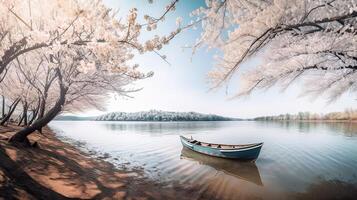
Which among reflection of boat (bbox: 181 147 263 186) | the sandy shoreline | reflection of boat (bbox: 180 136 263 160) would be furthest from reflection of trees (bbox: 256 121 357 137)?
the sandy shoreline

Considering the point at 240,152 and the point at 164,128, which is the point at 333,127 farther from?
the point at 240,152

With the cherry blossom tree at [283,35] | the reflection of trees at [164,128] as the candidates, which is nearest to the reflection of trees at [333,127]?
the reflection of trees at [164,128]

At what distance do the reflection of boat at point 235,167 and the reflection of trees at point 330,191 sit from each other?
2.22m

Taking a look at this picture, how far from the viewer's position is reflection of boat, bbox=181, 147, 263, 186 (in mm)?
11995

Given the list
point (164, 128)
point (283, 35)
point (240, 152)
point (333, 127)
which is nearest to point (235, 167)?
point (240, 152)

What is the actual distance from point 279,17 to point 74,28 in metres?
4.74

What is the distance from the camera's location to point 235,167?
1438 centimetres

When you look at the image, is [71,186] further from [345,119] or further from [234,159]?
[345,119]

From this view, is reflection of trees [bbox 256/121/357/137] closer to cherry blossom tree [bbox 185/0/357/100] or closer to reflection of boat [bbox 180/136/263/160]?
reflection of boat [bbox 180/136/263/160]

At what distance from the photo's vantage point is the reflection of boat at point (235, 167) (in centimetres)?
1200

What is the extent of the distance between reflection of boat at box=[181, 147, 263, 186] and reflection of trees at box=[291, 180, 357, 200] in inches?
87.3

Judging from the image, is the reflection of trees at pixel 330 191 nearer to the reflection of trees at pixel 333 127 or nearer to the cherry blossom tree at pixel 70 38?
the cherry blossom tree at pixel 70 38

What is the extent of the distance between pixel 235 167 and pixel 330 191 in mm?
5955

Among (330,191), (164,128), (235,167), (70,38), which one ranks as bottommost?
(164,128)
